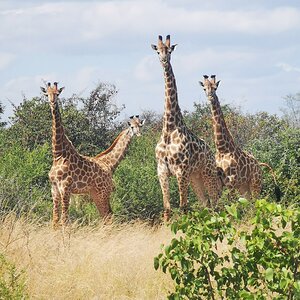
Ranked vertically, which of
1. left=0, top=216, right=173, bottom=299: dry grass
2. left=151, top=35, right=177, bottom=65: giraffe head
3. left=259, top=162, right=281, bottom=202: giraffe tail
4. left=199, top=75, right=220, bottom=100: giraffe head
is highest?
left=151, top=35, right=177, bottom=65: giraffe head

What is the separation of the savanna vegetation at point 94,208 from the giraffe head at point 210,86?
176 centimetres

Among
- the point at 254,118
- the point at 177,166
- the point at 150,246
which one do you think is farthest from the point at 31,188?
the point at 254,118

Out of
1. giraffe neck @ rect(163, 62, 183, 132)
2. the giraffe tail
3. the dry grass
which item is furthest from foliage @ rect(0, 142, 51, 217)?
the giraffe tail

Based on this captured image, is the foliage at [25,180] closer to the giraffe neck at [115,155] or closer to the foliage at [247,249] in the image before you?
the giraffe neck at [115,155]

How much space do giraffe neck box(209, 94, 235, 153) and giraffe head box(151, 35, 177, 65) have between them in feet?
3.52

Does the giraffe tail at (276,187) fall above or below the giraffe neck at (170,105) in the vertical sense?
below

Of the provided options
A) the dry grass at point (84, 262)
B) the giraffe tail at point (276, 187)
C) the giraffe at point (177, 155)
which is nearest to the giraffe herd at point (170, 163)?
the giraffe at point (177, 155)

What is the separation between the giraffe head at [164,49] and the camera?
13789mm

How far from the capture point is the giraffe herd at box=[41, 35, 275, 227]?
13648mm

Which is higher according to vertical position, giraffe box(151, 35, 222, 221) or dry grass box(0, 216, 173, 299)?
giraffe box(151, 35, 222, 221)

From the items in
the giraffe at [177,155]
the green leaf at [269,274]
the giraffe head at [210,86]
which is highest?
the giraffe head at [210,86]

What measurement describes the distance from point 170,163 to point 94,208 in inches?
86.4

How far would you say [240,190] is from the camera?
48.6 feet

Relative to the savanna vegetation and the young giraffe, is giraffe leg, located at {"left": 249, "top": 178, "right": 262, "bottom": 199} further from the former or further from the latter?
the young giraffe
